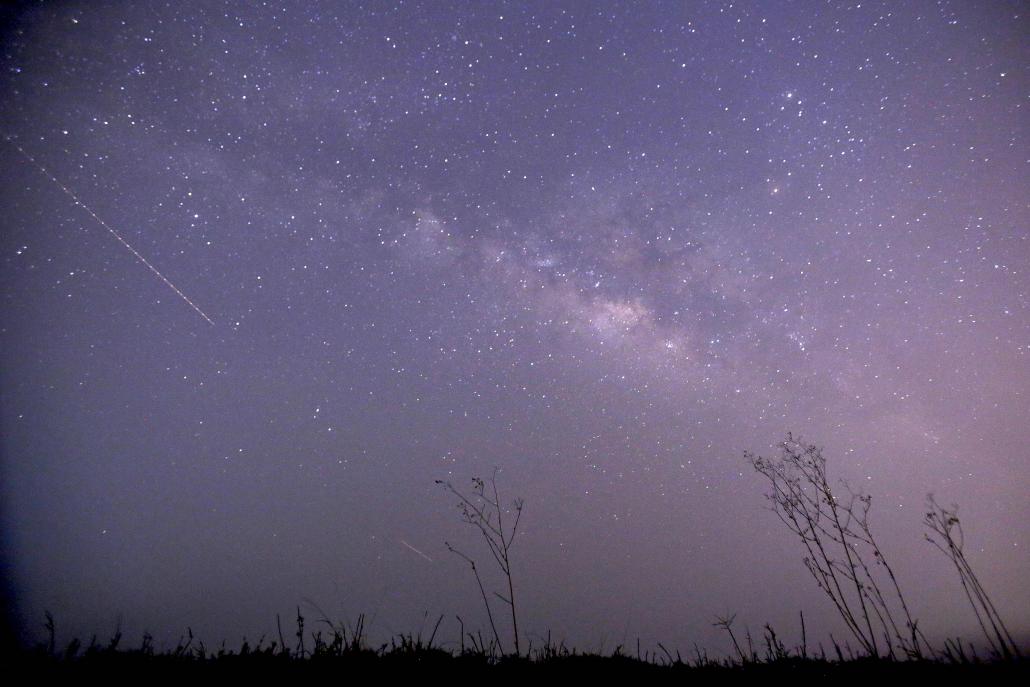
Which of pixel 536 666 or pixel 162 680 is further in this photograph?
pixel 536 666

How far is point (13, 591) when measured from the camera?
10906 mm

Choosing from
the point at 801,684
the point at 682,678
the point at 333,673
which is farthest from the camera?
the point at 682,678

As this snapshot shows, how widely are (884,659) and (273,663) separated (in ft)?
16.1

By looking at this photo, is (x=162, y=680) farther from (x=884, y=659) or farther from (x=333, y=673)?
(x=884, y=659)

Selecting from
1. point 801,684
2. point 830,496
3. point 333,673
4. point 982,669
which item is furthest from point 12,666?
point 830,496

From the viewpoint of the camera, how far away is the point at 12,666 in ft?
7.62

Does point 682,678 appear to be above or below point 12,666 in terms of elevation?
below

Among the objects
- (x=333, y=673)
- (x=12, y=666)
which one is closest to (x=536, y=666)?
(x=333, y=673)

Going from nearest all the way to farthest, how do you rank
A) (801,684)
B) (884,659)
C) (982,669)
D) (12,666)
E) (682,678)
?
(12,666)
(982,669)
(801,684)
(682,678)
(884,659)

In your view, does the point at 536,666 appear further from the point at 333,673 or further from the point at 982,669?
the point at 982,669

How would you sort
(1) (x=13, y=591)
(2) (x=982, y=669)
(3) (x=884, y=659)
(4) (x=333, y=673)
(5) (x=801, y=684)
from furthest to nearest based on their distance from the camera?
(1) (x=13, y=591) < (3) (x=884, y=659) < (5) (x=801, y=684) < (4) (x=333, y=673) < (2) (x=982, y=669)

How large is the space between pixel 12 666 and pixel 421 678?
7.33ft

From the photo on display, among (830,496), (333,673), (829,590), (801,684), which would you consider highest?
(830,496)

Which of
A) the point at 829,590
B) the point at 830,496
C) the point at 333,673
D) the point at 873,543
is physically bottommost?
the point at 333,673
